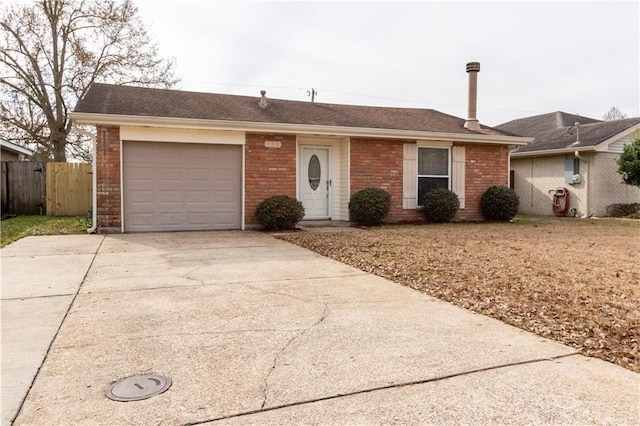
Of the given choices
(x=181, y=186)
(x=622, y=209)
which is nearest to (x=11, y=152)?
(x=181, y=186)

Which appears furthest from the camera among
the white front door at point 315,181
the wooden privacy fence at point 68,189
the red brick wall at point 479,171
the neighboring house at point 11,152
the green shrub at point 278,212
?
the neighboring house at point 11,152

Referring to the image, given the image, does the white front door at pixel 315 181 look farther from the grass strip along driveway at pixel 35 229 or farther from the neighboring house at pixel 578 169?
the neighboring house at pixel 578 169

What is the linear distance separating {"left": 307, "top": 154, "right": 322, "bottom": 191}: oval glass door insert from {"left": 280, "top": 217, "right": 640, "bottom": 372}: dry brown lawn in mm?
2738

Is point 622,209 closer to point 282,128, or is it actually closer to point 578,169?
point 578,169

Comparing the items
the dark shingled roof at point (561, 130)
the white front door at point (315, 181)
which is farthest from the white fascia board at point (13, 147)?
the dark shingled roof at point (561, 130)

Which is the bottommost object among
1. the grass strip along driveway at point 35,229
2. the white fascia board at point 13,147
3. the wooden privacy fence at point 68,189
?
the grass strip along driveway at point 35,229

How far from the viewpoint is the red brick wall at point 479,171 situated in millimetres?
13766

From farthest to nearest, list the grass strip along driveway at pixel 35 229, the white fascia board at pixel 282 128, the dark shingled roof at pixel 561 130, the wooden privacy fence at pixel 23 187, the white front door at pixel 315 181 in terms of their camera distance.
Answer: the dark shingled roof at pixel 561 130 → the wooden privacy fence at pixel 23 187 → the white front door at pixel 315 181 → the white fascia board at pixel 282 128 → the grass strip along driveway at pixel 35 229

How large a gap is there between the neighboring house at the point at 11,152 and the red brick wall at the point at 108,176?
26.5ft

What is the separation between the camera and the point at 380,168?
12789 mm

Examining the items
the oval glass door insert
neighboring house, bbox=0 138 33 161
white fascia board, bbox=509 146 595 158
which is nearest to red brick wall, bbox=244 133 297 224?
the oval glass door insert

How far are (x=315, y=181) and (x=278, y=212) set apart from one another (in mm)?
2366

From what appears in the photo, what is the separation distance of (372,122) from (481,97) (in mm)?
4375

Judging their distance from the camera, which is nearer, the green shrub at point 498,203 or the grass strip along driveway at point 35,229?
the grass strip along driveway at point 35,229
